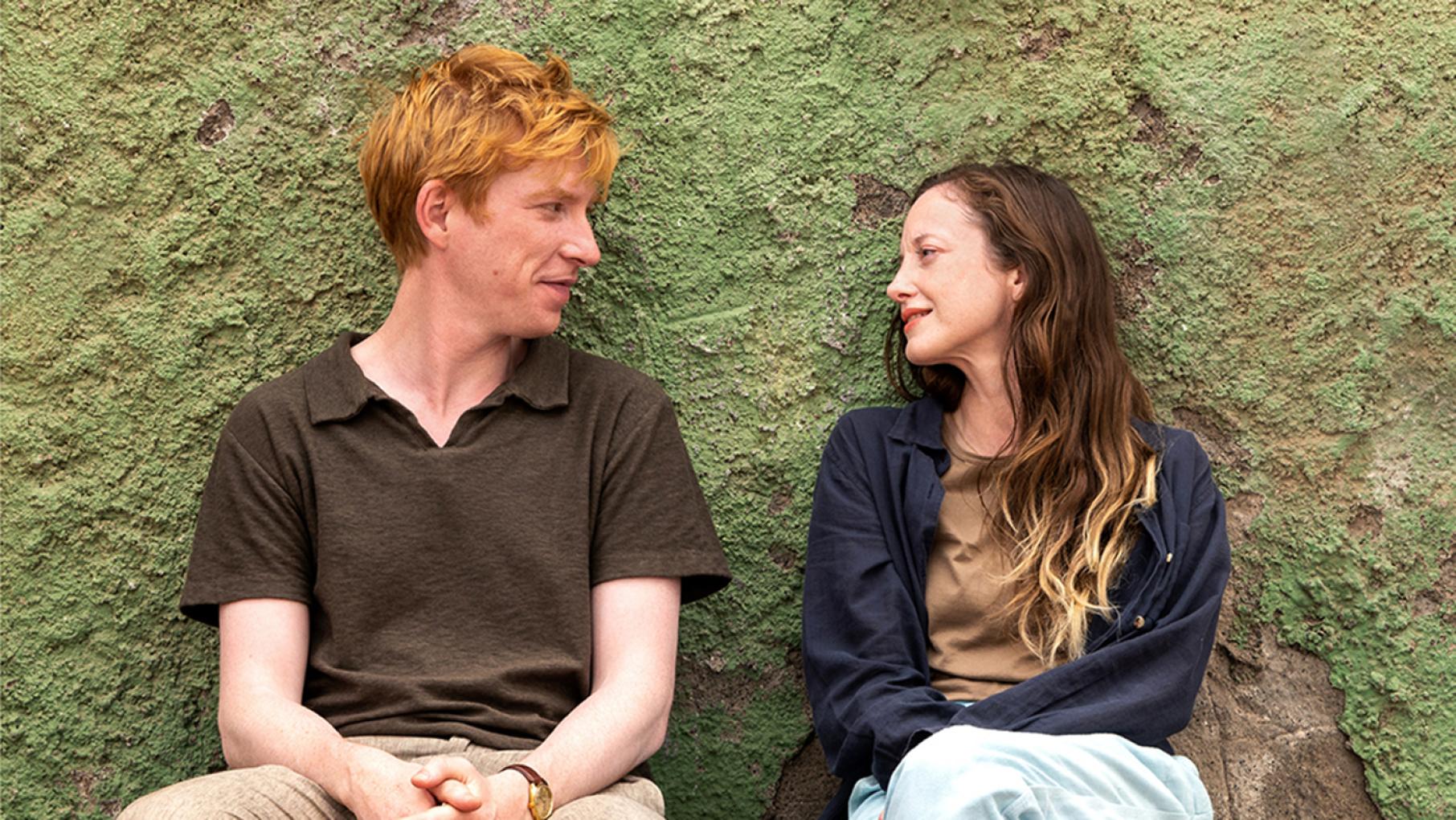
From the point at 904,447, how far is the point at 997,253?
39cm

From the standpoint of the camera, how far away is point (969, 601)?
265 cm

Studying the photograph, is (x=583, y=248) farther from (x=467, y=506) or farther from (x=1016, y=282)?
(x=1016, y=282)

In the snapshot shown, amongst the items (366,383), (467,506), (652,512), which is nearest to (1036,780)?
(652,512)

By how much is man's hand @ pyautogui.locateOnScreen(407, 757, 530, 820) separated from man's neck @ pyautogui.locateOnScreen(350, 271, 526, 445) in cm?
62

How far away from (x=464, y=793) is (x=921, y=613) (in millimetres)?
894

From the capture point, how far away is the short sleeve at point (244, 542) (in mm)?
2469

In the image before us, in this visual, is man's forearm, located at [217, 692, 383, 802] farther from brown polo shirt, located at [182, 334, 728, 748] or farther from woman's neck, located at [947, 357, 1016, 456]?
woman's neck, located at [947, 357, 1016, 456]

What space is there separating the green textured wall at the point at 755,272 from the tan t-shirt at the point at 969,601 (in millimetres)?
344

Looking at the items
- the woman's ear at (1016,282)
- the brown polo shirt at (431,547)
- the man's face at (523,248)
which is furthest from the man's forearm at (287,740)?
the woman's ear at (1016,282)

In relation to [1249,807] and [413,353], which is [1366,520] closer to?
[1249,807]

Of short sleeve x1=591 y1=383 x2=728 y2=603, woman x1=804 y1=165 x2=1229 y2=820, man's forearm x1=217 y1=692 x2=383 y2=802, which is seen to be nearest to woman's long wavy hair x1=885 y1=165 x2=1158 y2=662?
woman x1=804 y1=165 x2=1229 y2=820

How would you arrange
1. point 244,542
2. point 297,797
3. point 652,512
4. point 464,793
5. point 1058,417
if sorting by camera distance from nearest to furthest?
point 464,793 → point 297,797 → point 244,542 → point 652,512 → point 1058,417

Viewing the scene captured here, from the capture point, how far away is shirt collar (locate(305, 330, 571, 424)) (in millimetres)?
2572

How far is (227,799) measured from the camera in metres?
2.19
